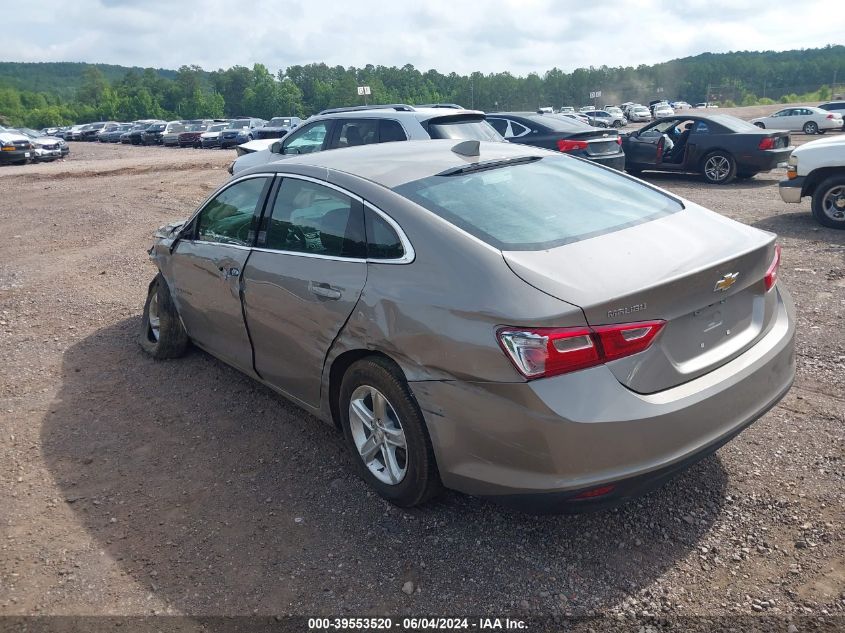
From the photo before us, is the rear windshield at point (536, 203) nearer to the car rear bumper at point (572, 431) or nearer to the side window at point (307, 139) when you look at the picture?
the car rear bumper at point (572, 431)

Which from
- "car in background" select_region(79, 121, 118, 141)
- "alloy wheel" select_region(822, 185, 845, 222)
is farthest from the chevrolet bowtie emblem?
"car in background" select_region(79, 121, 118, 141)

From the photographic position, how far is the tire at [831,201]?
8.96 m

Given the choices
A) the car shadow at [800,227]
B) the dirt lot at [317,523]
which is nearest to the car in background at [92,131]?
the car shadow at [800,227]

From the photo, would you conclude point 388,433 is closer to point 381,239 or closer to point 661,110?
point 381,239

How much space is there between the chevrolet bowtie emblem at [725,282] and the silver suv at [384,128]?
6.11 meters

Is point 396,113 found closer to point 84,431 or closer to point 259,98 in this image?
point 84,431

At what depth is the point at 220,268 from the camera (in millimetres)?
4375

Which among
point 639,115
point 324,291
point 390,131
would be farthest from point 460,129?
point 639,115

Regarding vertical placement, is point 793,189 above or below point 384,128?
below

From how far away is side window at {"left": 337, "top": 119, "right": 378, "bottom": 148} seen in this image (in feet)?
31.0

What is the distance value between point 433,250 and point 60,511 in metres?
2.38

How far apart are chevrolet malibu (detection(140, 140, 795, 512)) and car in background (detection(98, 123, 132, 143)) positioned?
181ft

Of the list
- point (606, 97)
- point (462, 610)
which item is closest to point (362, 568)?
point (462, 610)

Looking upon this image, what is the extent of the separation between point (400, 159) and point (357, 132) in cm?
611
